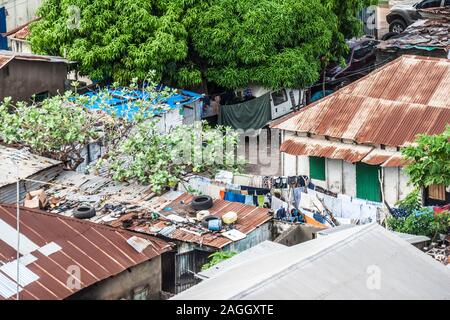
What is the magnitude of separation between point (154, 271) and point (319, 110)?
851 cm

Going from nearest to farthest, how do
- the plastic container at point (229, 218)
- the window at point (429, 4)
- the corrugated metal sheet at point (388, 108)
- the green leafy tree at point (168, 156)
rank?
the plastic container at point (229, 218) → the green leafy tree at point (168, 156) → the corrugated metal sheet at point (388, 108) → the window at point (429, 4)

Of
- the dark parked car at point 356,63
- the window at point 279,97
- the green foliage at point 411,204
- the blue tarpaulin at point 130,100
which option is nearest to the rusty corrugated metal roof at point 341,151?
the green foliage at point 411,204

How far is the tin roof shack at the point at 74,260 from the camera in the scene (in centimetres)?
1348

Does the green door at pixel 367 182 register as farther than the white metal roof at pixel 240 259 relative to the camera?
Yes

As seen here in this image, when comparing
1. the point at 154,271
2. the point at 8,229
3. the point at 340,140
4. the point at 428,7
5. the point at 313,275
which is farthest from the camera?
the point at 428,7

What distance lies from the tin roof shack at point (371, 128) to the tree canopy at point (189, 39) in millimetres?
4673

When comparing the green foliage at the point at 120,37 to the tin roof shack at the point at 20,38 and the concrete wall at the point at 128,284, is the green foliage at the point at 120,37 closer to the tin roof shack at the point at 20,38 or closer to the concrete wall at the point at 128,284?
the tin roof shack at the point at 20,38

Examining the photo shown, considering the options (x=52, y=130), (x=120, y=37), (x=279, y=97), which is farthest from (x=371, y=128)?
(x=120, y=37)

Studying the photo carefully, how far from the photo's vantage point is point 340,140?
2194 cm

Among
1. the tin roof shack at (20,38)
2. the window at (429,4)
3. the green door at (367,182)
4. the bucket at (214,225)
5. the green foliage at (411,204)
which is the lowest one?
the green door at (367,182)

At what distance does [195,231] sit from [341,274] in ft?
19.3

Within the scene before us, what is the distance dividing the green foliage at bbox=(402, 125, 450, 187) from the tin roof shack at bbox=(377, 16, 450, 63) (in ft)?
41.0
